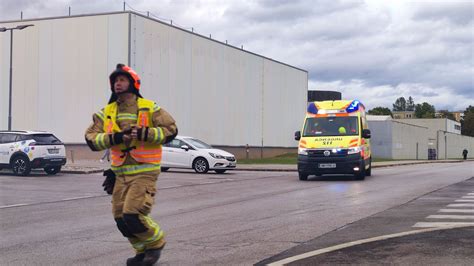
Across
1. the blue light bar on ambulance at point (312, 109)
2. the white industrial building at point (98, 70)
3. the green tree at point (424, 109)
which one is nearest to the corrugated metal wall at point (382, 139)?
the white industrial building at point (98, 70)

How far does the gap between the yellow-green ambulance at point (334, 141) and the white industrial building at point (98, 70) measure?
1869 centimetres

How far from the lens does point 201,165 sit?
25.2 m

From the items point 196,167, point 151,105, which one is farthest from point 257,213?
point 196,167

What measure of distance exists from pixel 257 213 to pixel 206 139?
33923 millimetres

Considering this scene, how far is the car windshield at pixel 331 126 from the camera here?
67.6 feet

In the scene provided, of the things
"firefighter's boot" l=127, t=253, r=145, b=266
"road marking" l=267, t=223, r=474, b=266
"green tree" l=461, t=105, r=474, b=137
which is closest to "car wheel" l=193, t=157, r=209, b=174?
"road marking" l=267, t=223, r=474, b=266

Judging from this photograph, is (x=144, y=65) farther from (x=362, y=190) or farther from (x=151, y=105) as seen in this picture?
(x=151, y=105)

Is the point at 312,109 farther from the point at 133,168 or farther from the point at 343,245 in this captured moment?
the point at 133,168

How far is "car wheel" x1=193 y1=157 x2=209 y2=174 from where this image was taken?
25062 millimetres

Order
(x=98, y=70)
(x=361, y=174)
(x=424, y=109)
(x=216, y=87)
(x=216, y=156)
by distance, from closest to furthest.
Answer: (x=361, y=174)
(x=216, y=156)
(x=98, y=70)
(x=216, y=87)
(x=424, y=109)

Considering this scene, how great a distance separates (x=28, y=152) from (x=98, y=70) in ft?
56.1

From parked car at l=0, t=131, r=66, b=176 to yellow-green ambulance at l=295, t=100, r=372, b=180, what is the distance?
9016 mm

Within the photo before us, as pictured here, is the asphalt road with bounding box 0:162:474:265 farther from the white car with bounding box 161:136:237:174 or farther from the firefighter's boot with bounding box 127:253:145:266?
the white car with bounding box 161:136:237:174

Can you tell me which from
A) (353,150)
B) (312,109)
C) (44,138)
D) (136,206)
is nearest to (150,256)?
(136,206)
